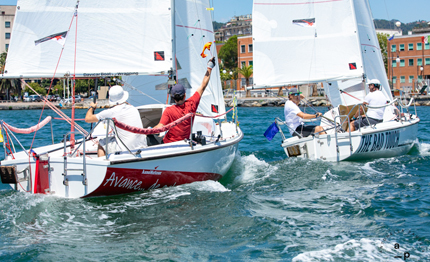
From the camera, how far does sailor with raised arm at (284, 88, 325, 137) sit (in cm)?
988

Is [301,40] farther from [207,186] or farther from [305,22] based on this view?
[207,186]

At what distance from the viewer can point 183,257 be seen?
14.3ft

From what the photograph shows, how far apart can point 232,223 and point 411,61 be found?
192ft

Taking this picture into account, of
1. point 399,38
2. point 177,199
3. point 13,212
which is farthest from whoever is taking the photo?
point 399,38

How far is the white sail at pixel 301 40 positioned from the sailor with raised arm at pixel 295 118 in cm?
244

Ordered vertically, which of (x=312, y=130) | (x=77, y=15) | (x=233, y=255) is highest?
(x=77, y=15)

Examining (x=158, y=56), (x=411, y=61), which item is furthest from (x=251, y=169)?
(x=411, y=61)

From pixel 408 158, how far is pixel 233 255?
7632 millimetres

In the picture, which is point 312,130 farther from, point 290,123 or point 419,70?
point 419,70

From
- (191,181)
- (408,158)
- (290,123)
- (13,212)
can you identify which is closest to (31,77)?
(13,212)

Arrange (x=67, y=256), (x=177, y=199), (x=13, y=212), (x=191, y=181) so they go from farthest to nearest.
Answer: (x=191, y=181)
(x=177, y=199)
(x=13, y=212)
(x=67, y=256)

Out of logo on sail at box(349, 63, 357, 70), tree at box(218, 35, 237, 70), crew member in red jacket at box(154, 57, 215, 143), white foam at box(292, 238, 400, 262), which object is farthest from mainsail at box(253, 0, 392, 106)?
tree at box(218, 35, 237, 70)

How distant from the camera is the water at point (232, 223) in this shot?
4484 mm

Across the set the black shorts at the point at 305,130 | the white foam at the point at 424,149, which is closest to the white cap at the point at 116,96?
the black shorts at the point at 305,130
